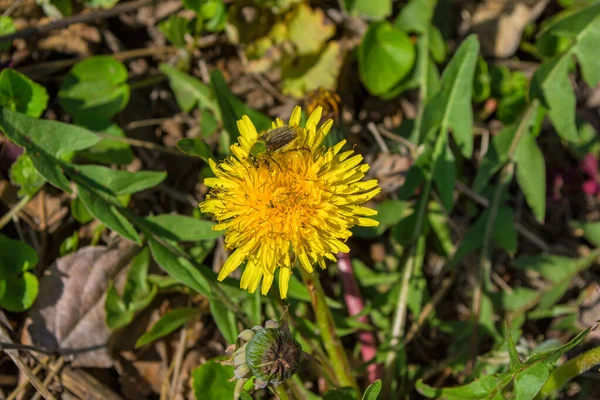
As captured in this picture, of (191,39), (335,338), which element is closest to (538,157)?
(335,338)

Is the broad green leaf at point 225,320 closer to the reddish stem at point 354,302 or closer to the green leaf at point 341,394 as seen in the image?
the green leaf at point 341,394

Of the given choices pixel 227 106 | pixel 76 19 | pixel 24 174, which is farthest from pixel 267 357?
pixel 76 19

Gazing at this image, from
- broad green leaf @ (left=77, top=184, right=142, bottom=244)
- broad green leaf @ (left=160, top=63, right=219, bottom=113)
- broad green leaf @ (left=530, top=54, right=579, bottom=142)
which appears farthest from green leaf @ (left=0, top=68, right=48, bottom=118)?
broad green leaf @ (left=530, top=54, right=579, bottom=142)

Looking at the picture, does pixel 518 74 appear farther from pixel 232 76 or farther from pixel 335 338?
pixel 335 338

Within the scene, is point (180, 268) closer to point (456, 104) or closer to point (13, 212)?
point (13, 212)

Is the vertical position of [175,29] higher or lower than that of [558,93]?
higher

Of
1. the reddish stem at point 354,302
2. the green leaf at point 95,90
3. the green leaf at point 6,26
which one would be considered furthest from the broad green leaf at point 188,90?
the reddish stem at point 354,302
